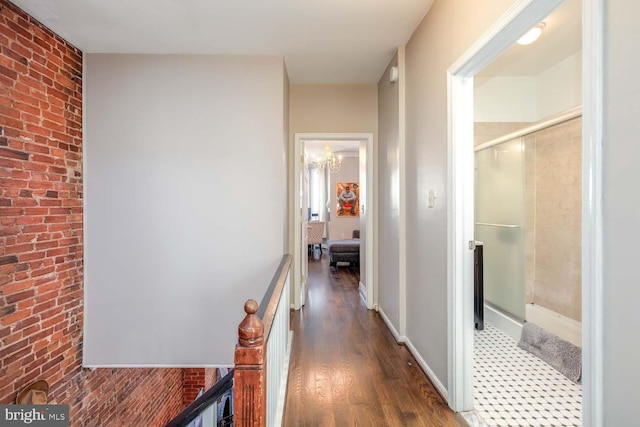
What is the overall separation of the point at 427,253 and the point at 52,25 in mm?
3355

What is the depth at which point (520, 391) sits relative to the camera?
2121mm

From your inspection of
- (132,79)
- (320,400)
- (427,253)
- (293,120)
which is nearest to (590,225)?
(427,253)

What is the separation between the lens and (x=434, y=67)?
220 centimetres

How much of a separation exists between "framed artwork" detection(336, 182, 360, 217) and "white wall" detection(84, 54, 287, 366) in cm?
563

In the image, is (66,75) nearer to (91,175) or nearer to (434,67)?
(91,175)

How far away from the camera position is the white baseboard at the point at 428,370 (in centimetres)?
201

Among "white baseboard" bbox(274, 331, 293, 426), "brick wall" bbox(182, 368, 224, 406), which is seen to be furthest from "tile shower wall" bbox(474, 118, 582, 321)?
"brick wall" bbox(182, 368, 224, 406)

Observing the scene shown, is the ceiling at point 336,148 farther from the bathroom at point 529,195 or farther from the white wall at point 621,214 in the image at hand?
the white wall at point 621,214

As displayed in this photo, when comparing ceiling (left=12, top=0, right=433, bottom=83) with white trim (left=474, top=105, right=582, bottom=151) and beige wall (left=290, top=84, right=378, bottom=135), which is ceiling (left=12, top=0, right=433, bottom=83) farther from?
white trim (left=474, top=105, right=582, bottom=151)

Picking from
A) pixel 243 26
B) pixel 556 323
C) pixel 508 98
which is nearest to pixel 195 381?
pixel 556 323

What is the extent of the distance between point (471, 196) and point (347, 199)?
6648 millimetres

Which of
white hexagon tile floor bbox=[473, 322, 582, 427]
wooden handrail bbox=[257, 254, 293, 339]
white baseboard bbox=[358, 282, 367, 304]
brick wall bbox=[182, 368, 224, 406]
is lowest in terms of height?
brick wall bbox=[182, 368, 224, 406]

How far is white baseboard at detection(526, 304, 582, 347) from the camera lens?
2.76 meters

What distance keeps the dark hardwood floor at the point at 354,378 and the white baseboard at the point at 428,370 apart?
4cm
